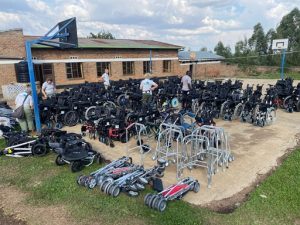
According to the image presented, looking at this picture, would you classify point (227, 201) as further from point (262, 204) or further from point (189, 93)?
point (189, 93)

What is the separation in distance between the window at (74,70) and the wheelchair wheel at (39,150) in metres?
12.4

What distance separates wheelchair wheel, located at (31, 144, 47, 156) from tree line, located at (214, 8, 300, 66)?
1202 inches

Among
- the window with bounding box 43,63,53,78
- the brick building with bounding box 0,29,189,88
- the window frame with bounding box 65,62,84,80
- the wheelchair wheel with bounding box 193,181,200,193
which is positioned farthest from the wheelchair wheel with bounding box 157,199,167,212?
the window frame with bounding box 65,62,84,80

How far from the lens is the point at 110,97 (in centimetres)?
1048

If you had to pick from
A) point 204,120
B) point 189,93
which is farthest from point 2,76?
point 204,120

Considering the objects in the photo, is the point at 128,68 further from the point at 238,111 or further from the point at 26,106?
the point at 26,106

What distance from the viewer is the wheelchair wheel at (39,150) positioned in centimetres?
627

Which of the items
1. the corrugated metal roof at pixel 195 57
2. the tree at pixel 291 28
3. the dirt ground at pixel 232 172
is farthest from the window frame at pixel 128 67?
the tree at pixel 291 28

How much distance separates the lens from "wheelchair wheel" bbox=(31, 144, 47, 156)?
627 cm

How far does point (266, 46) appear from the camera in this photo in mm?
48062

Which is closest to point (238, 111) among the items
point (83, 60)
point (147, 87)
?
point (147, 87)

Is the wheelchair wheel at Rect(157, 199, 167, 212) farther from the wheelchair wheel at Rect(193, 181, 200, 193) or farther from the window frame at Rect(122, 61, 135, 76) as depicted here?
the window frame at Rect(122, 61, 135, 76)

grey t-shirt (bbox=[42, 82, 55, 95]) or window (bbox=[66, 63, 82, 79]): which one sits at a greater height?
window (bbox=[66, 63, 82, 79])

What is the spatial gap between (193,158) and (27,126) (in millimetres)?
5661
